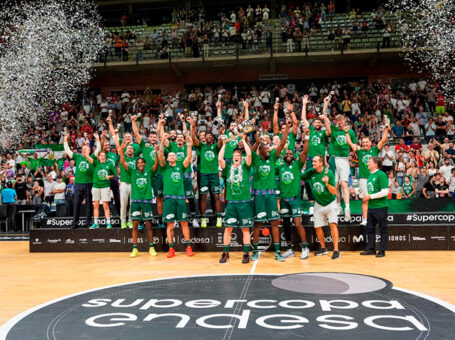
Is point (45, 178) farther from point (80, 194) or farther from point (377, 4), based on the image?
point (377, 4)

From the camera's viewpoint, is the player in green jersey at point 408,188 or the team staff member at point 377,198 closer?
the team staff member at point 377,198

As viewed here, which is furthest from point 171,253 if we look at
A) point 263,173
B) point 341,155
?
point 341,155

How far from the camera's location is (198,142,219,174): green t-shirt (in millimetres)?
9578

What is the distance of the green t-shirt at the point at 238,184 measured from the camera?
8367mm

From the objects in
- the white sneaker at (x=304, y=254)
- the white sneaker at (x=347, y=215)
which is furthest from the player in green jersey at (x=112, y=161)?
the white sneaker at (x=347, y=215)

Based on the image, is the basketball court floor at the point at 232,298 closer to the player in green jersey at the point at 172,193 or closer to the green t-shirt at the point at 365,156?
the player in green jersey at the point at 172,193

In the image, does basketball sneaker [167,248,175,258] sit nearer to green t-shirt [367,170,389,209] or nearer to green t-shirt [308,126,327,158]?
green t-shirt [308,126,327,158]

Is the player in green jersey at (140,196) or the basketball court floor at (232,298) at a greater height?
the player in green jersey at (140,196)

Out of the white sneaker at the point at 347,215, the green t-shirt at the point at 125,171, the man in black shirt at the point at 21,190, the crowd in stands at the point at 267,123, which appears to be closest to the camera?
the white sneaker at the point at 347,215

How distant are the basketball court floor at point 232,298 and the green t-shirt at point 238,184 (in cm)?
116

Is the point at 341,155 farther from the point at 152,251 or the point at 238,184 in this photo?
the point at 152,251

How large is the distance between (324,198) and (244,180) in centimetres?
152

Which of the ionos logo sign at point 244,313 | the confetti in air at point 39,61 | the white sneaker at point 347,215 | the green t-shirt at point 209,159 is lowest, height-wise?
the ionos logo sign at point 244,313

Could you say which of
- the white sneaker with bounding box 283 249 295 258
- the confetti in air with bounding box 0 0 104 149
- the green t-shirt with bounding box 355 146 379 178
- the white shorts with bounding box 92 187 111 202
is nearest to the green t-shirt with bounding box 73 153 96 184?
the white shorts with bounding box 92 187 111 202
